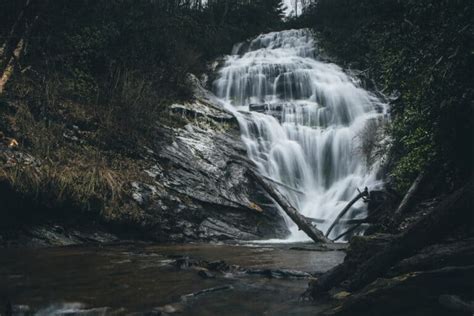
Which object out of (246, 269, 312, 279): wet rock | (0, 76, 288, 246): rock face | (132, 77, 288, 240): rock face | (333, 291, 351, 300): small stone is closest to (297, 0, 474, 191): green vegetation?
(333, 291, 351, 300): small stone

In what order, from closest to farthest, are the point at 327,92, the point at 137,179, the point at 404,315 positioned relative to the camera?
the point at 404,315 → the point at 137,179 → the point at 327,92

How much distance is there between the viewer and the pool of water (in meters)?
4.09

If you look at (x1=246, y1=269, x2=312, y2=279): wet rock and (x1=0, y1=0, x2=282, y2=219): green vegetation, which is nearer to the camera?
(x1=246, y1=269, x2=312, y2=279): wet rock

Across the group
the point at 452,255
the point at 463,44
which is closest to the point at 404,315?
the point at 452,255

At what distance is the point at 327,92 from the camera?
21.7m

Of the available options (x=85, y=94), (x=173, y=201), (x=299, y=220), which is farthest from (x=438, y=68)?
(x=85, y=94)

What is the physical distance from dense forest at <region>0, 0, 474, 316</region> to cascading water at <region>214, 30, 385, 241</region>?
0.30 feet

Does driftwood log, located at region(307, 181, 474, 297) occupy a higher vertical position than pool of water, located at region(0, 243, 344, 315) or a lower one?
higher

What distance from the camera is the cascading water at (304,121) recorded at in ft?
50.7

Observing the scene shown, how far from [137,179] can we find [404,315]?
360 inches

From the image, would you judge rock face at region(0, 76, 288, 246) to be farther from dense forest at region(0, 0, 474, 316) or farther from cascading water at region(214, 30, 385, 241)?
cascading water at region(214, 30, 385, 241)

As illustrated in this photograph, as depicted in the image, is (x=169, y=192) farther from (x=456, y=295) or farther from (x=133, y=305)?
(x=456, y=295)

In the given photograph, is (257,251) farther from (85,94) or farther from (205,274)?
(85,94)

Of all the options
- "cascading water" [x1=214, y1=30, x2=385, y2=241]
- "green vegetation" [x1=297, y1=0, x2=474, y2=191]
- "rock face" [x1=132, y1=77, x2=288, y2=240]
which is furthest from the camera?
"cascading water" [x1=214, y1=30, x2=385, y2=241]
